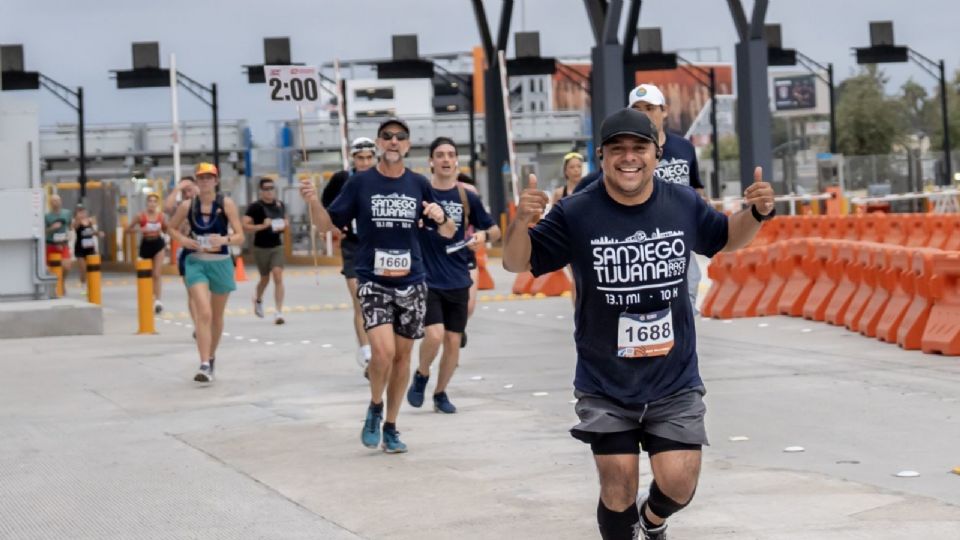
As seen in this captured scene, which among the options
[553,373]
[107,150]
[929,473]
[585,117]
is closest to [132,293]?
[553,373]

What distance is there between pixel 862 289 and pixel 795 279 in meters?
2.04

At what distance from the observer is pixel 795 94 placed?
10762 cm

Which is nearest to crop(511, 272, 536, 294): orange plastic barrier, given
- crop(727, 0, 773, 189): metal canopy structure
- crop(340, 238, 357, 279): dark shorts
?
crop(340, 238, 357, 279): dark shorts

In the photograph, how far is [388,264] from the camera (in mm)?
10281

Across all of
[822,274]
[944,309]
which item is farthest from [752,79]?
[944,309]

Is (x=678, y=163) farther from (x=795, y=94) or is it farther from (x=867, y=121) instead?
(x=795, y=94)

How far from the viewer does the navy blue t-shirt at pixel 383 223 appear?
10289 mm

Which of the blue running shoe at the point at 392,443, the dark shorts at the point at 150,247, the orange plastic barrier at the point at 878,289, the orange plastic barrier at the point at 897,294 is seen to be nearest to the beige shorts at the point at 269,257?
the dark shorts at the point at 150,247

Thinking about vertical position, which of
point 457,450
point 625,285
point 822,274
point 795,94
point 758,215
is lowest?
point 457,450

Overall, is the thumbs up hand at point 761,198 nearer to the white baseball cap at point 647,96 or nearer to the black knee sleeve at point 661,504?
the black knee sleeve at point 661,504

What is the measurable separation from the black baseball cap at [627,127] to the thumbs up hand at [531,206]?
335mm

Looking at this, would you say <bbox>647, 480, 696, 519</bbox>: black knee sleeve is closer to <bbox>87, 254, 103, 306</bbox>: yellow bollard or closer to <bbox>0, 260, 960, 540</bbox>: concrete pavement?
<bbox>0, 260, 960, 540</bbox>: concrete pavement

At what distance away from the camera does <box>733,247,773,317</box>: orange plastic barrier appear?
63.0 ft

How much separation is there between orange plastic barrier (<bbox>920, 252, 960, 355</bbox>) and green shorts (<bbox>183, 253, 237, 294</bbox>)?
5.65 metres
